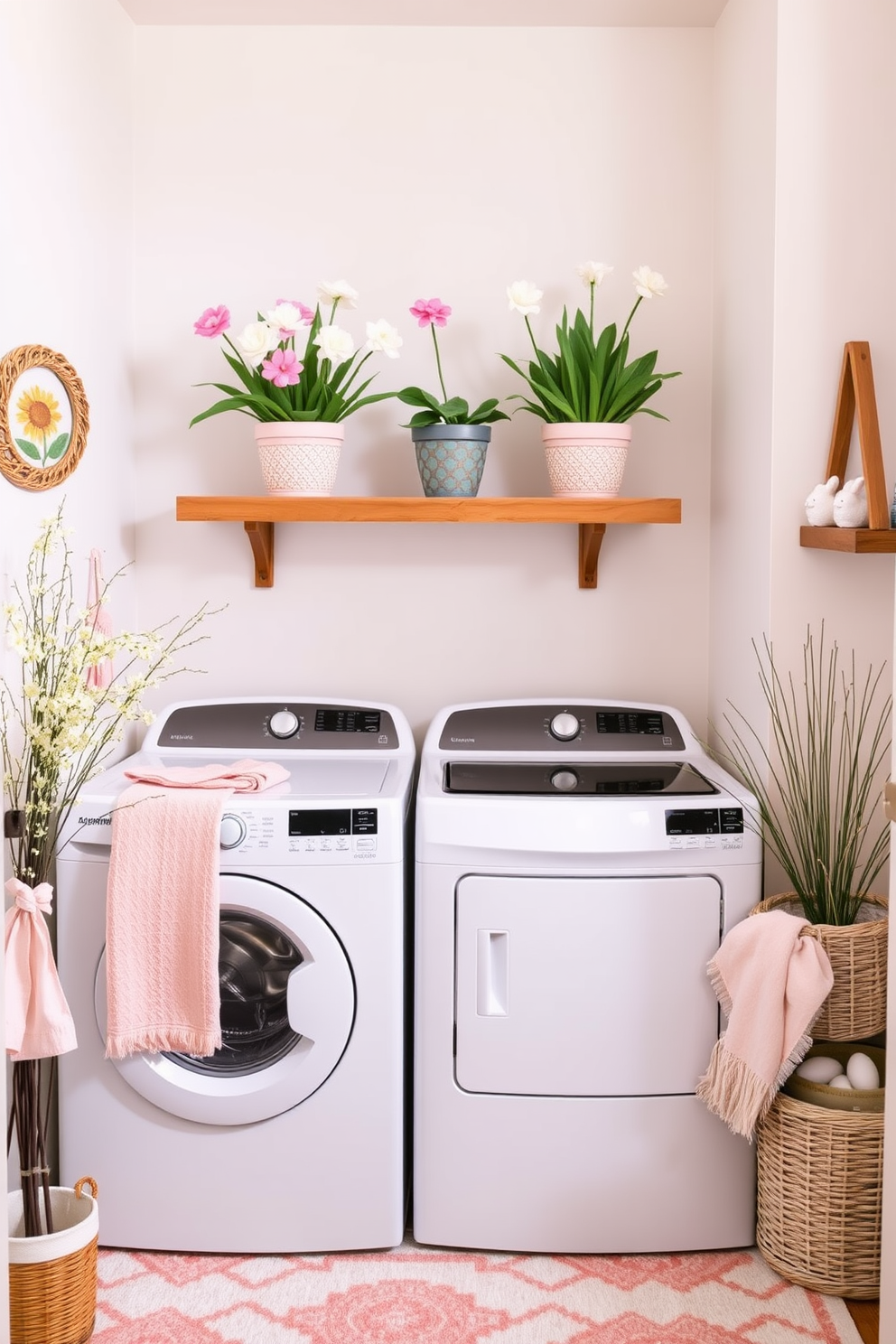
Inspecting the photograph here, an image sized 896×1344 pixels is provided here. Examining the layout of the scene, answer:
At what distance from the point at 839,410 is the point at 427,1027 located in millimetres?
1340

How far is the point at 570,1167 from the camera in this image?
7.00 feet

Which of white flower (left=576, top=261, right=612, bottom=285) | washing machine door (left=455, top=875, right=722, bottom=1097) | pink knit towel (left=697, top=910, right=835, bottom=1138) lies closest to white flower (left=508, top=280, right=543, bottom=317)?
white flower (left=576, top=261, right=612, bottom=285)

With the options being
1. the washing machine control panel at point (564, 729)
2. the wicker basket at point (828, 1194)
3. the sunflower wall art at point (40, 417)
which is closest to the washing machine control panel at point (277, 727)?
the washing machine control panel at point (564, 729)

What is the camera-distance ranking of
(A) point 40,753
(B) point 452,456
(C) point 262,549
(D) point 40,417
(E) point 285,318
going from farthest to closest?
(C) point 262,549
(B) point 452,456
(E) point 285,318
(D) point 40,417
(A) point 40,753

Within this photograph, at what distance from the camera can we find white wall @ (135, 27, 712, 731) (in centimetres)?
261

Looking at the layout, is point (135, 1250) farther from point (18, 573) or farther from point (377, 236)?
point (377, 236)

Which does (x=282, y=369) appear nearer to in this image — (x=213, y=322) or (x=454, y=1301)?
(x=213, y=322)

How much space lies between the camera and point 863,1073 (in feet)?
6.70

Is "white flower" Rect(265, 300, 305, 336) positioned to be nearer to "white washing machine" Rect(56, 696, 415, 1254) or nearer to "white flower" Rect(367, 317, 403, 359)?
"white flower" Rect(367, 317, 403, 359)

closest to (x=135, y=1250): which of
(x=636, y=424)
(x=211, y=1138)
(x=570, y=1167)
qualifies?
(x=211, y=1138)

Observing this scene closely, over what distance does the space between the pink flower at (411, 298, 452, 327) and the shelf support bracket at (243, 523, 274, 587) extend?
552 millimetres

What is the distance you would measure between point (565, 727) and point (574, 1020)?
0.65 m

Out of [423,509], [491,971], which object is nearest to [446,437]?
[423,509]

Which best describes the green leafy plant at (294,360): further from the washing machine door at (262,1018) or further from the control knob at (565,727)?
the washing machine door at (262,1018)
